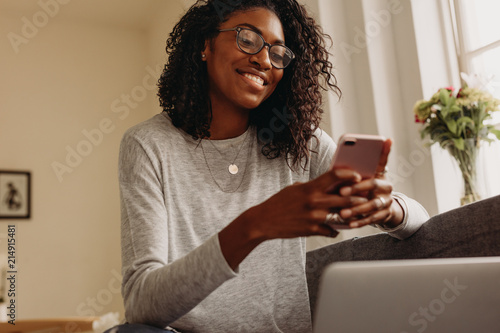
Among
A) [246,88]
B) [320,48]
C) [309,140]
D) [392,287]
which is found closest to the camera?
[392,287]

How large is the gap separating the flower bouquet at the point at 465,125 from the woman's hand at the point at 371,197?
1.15m

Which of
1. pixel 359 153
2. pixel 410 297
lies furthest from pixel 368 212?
pixel 410 297

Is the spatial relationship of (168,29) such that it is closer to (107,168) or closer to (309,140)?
(107,168)

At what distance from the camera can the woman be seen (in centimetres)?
105

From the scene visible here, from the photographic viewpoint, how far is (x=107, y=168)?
15.7ft

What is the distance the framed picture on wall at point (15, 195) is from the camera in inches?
175

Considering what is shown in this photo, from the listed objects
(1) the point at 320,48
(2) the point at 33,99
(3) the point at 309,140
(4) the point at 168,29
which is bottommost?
(3) the point at 309,140

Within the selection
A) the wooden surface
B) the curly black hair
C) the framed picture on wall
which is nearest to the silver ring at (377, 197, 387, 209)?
the curly black hair

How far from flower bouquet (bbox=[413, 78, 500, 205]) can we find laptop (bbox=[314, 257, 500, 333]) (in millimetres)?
1446

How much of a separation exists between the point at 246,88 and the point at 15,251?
3.72m

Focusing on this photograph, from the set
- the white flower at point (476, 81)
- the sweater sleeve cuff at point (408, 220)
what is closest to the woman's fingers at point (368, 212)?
the sweater sleeve cuff at point (408, 220)

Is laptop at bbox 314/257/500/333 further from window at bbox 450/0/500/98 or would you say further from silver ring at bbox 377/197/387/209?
window at bbox 450/0/500/98

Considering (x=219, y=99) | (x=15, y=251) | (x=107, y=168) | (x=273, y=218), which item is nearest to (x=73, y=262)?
(x=15, y=251)

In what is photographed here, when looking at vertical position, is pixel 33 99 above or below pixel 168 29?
below
